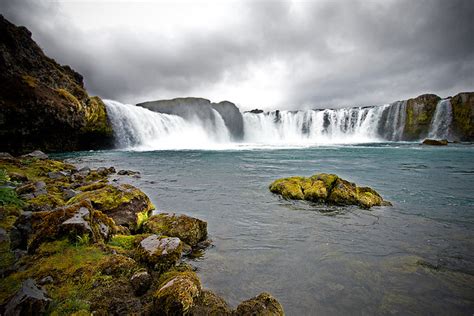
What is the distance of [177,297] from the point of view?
2764 mm

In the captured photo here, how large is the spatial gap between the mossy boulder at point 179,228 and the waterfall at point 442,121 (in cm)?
7539

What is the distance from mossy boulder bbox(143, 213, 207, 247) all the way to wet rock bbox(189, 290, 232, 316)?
2512mm

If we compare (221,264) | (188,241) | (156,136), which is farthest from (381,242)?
(156,136)

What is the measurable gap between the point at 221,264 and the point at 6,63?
32.4m

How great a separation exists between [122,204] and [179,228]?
2.15 m

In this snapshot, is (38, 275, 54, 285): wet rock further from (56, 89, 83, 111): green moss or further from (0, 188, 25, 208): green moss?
(56, 89, 83, 111): green moss

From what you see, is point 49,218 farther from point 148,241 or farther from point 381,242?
point 381,242

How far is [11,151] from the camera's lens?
24.5 m

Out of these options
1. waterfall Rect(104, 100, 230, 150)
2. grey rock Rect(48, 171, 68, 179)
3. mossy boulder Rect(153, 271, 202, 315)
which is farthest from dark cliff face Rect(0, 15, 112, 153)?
mossy boulder Rect(153, 271, 202, 315)

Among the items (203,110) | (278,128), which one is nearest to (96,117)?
(203,110)

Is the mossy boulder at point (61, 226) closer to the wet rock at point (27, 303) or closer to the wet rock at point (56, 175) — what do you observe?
the wet rock at point (27, 303)

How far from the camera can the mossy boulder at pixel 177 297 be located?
107 inches

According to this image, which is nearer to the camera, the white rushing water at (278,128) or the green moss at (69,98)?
the green moss at (69,98)

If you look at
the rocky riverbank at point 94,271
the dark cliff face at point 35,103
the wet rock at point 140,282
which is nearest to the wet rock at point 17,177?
the rocky riverbank at point 94,271
